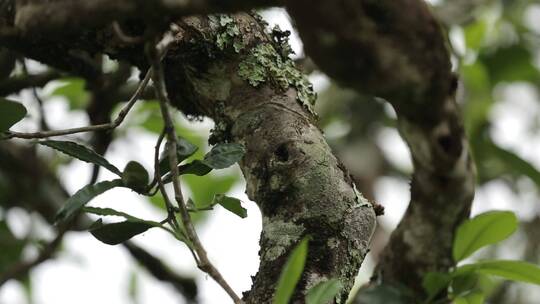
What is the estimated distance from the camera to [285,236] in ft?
3.18

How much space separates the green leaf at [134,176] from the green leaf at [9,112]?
148 mm

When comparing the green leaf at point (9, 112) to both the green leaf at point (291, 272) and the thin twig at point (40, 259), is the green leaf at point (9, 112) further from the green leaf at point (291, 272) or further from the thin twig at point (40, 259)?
the thin twig at point (40, 259)

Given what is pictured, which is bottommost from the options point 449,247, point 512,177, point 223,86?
point 449,247

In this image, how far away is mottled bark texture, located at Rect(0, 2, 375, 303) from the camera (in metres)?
0.96

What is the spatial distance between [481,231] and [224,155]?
320 millimetres

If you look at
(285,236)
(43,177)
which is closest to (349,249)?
(285,236)

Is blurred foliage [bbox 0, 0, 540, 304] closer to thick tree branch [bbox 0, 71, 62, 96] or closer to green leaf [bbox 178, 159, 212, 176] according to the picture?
thick tree branch [bbox 0, 71, 62, 96]

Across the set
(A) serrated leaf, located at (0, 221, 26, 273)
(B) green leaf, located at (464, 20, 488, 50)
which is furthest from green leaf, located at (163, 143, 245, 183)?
(B) green leaf, located at (464, 20, 488, 50)

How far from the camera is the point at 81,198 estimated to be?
92 centimetres

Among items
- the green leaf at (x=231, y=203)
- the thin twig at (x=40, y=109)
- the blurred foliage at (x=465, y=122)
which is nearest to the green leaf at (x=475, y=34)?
the blurred foliage at (x=465, y=122)

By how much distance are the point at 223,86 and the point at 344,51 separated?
0.45m

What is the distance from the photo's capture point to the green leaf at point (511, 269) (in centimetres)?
80

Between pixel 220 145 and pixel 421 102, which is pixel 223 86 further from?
pixel 421 102

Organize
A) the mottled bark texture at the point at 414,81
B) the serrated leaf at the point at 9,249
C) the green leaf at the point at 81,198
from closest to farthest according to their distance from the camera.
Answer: the mottled bark texture at the point at 414,81 < the green leaf at the point at 81,198 < the serrated leaf at the point at 9,249
